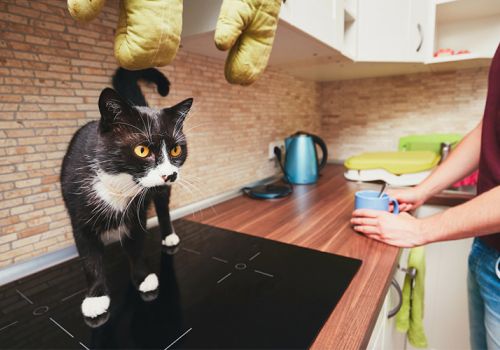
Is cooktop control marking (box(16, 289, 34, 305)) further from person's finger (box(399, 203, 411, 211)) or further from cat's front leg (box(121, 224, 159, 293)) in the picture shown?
person's finger (box(399, 203, 411, 211))

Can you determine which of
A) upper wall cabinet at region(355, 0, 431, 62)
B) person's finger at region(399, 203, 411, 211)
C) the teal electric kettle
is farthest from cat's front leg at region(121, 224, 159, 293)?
upper wall cabinet at region(355, 0, 431, 62)

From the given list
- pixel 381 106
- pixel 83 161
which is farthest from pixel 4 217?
pixel 381 106

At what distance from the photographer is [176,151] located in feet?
1.59

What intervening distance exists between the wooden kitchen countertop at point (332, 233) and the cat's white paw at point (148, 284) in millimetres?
317

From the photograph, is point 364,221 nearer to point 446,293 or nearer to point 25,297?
point 25,297

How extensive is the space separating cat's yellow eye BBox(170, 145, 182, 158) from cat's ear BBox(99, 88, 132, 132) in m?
0.09

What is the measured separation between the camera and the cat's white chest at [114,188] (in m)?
0.45

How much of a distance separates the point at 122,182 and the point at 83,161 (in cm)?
10

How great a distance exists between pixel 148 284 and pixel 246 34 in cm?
51

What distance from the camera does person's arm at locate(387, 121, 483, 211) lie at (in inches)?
32.7

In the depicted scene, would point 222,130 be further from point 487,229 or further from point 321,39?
point 487,229

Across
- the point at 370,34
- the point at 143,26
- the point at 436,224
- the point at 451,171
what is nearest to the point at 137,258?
the point at 143,26

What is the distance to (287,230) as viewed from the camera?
82 cm

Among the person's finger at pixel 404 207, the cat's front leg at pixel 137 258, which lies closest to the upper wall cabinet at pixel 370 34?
the cat's front leg at pixel 137 258
